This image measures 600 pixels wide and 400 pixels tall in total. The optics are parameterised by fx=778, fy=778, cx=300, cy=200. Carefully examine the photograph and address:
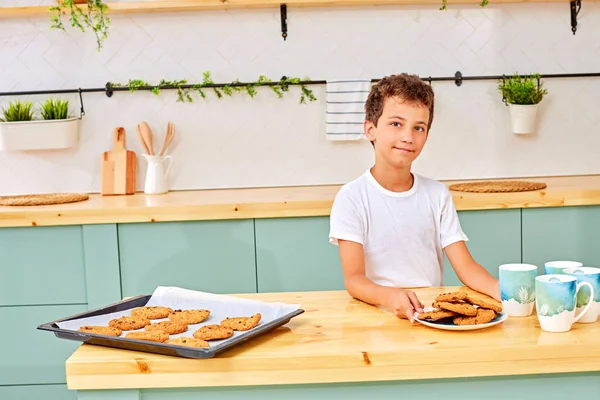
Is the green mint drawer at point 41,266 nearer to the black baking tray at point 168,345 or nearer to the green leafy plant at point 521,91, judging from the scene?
the black baking tray at point 168,345

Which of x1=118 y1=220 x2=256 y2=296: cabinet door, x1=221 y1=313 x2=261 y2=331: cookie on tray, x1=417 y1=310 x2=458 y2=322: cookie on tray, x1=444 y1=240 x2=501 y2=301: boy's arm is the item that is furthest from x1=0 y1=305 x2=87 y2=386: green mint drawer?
x1=417 y1=310 x2=458 y2=322: cookie on tray

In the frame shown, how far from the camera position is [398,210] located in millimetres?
2039

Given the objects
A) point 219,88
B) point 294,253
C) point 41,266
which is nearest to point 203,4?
point 219,88

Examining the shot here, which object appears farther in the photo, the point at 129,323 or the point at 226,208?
the point at 226,208

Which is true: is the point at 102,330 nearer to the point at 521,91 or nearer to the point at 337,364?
the point at 337,364

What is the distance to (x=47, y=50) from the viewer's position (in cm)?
344

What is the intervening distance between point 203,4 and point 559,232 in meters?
1.69

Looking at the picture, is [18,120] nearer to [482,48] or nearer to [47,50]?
[47,50]

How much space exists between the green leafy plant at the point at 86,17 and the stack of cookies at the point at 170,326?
6.78 ft

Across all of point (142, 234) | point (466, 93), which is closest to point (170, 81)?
point (142, 234)

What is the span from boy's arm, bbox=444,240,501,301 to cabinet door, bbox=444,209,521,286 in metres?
0.86

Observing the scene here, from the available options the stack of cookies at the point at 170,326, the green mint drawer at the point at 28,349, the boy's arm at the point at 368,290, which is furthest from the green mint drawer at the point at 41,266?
the stack of cookies at the point at 170,326

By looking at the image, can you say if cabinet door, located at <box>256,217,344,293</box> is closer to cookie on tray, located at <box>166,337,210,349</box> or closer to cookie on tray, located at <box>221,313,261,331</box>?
cookie on tray, located at <box>221,313,261,331</box>

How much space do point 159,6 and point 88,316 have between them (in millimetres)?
2055
